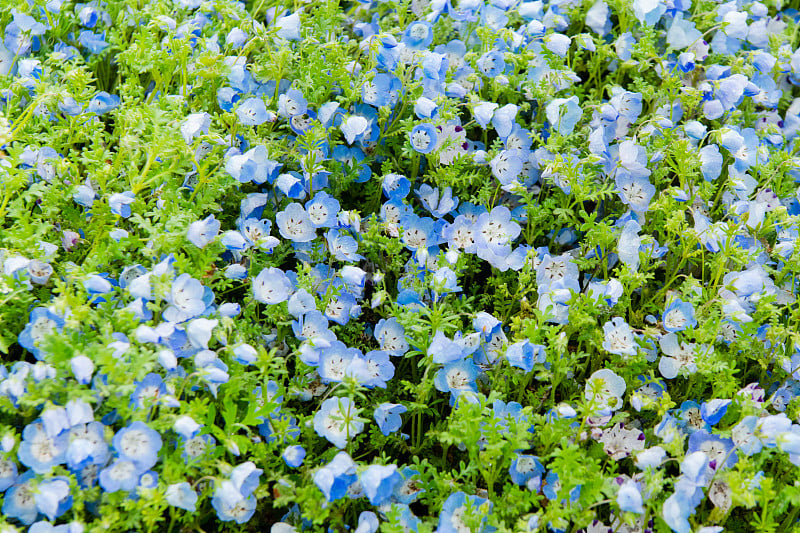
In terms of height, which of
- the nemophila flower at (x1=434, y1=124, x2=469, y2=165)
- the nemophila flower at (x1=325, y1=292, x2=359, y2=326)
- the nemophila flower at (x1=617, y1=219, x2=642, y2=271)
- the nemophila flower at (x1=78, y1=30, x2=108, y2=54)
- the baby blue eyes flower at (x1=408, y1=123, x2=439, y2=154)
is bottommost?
the nemophila flower at (x1=325, y1=292, x2=359, y2=326)

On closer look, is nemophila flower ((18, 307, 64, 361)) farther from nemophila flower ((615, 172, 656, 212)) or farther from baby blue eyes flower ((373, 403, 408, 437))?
nemophila flower ((615, 172, 656, 212))

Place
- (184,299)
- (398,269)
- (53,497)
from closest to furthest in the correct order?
(53,497)
(184,299)
(398,269)

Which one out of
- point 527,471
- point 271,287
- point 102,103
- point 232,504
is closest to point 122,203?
point 271,287

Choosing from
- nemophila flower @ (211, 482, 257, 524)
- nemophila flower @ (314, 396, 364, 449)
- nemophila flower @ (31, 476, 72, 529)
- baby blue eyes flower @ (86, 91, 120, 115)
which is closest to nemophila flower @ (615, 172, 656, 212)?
nemophila flower @ (314, 396, 364, 449)

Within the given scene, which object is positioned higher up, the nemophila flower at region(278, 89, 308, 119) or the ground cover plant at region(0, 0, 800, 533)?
the nemophila flower at region(278, 89, 308, 119)

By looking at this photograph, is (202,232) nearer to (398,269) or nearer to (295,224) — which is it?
(295,224)

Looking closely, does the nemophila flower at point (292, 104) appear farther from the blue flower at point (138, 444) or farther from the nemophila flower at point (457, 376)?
the blue flower at point (138, 444)
